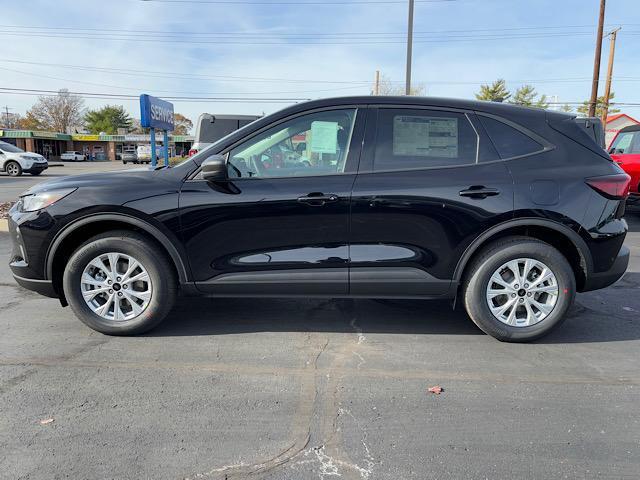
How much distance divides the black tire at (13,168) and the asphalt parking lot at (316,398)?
2214cm

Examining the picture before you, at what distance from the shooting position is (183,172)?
372 centimetres

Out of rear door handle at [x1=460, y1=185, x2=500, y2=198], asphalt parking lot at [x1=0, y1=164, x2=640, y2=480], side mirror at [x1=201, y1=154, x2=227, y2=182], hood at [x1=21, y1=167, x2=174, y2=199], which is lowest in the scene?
asphalt parking lot at [x1=0, y1=164, x2=640, y2=480]

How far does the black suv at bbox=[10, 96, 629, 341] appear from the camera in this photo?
363cm

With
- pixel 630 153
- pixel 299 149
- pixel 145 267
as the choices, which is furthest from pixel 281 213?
pixel 630 153

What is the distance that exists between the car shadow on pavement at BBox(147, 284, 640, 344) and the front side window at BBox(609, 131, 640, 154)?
673 cm

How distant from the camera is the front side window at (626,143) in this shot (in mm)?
10141

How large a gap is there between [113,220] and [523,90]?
6411 cm

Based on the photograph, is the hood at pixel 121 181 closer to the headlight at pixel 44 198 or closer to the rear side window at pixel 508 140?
the headlight at pixel 44 198

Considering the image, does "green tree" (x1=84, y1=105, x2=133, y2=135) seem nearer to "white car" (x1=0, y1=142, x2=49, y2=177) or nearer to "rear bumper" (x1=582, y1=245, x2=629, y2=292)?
"white car" (x1=0, y1=142, x2=49, y2=177)

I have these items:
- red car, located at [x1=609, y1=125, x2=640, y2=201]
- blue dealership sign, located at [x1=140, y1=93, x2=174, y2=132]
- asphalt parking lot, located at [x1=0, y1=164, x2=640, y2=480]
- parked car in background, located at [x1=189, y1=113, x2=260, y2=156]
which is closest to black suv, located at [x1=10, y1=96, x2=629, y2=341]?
asphalt parking lot, located at [x1=0, y1=164, x2=640, y2=480]

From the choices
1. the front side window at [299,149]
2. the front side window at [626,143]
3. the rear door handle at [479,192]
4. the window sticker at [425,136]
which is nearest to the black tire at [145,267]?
the front side window at [299,149]

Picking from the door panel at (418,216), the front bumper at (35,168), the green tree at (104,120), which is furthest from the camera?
the green tree at (104,120)

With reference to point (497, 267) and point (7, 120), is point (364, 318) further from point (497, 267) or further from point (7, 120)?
point (7, 120)

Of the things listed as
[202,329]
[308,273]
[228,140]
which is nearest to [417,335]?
[308,273]
